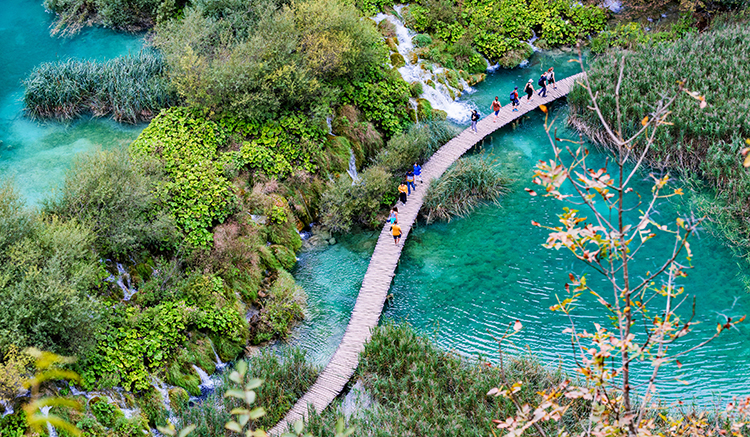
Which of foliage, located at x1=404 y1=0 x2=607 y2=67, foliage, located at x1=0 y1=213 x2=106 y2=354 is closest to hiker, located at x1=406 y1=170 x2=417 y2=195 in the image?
foliage, located at x1=404 y1=0 x2=607 y2=67

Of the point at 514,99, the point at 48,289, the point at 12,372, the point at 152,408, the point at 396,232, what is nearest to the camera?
the point at 12,372

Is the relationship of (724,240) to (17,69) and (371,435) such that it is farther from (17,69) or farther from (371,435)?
(17,69)

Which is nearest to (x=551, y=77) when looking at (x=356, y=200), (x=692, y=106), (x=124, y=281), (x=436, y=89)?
(x=436, y=89)

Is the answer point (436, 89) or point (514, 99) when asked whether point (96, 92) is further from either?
point (514, 99)

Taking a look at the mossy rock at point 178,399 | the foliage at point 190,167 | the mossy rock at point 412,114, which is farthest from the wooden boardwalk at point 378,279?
the foliage at point 190,167

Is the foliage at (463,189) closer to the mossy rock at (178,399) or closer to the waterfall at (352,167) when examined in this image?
the waterfall at (352,167)
